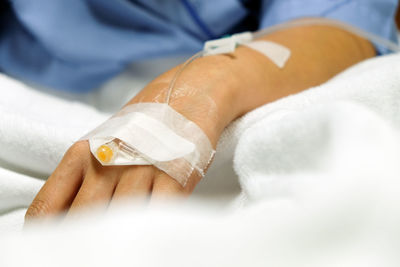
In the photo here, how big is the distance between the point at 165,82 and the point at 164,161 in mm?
166

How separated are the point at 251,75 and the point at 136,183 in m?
0.30

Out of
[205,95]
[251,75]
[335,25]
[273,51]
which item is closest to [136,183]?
[205,95]

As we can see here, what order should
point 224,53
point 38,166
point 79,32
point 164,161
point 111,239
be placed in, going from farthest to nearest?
point 79,32 < point 224,53 < point 38,166 < point 164,161 < point 111,239

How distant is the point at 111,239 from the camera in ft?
0.91

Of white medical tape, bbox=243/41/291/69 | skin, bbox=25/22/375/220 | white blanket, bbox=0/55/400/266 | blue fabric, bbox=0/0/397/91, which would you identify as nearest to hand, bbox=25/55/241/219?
skin, bbox=25/22/375/220

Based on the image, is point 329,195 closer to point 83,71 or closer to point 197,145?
point 197,145

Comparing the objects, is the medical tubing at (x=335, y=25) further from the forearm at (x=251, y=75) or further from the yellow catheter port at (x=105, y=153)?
the yellow catheter port at (x=105, y=153)

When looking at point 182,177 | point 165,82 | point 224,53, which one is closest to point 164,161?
point 182,177

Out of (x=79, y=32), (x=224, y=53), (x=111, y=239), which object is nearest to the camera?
(x=111, y=239)

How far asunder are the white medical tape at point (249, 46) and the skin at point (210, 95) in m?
0.01

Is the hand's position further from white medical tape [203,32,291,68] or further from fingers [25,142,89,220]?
white medical tape [203,32,291,68]

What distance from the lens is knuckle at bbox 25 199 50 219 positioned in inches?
17.2

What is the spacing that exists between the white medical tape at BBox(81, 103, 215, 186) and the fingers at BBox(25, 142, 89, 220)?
3 centimetres

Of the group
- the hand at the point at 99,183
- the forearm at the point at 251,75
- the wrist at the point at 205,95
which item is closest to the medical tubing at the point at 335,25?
the forearm at the point at 251,75
